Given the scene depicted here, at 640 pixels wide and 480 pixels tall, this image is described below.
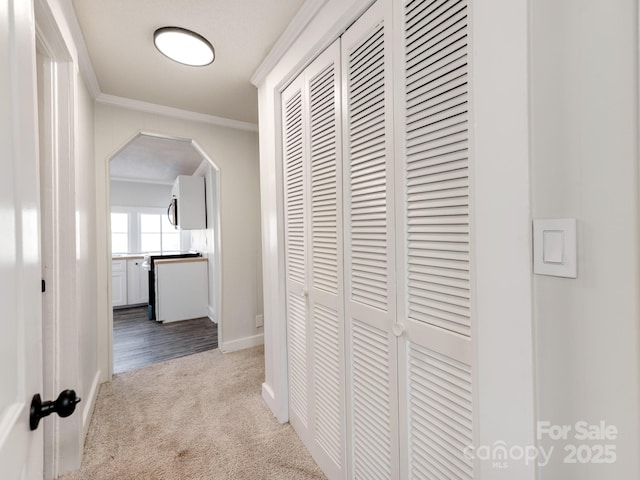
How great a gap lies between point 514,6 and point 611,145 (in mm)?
356

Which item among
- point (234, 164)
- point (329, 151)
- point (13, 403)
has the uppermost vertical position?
point (234, 164)

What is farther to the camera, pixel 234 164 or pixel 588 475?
pixel 234 164

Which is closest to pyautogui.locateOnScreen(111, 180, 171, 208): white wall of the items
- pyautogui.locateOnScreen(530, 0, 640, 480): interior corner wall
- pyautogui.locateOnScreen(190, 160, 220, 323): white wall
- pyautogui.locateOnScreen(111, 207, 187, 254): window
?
pyautogui.locateOnScreen(111, 207, 187, 254): window

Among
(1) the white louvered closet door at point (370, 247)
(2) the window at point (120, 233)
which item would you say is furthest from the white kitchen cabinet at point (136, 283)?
(1) the white louvered closet door at point (370, 247)

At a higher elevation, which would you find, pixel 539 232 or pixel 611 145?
pixel 611 145

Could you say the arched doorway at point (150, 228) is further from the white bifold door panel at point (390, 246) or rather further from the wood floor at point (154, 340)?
the white bifold door panel at point (390, 246)

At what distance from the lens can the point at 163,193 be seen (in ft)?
19.9

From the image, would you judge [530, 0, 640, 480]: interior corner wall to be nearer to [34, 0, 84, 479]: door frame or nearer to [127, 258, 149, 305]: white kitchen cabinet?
[34, 0, 84, 479]: door frame

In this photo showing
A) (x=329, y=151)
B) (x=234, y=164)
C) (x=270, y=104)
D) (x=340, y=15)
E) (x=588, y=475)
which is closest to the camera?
(x=588, y=475)

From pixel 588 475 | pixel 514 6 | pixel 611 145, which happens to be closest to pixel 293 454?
pixel 588 475

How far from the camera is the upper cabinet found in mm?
4230

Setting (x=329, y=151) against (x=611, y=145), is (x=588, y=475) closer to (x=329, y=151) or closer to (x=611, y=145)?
(x=611, y=145)

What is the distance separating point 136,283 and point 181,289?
1.60 metres

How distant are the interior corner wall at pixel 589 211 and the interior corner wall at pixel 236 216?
2.85 metres
